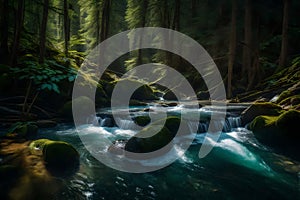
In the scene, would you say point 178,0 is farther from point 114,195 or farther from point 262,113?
point 114,195

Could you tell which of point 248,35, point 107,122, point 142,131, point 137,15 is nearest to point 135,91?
point 107,122

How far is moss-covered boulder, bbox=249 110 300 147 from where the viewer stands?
8.38 meters

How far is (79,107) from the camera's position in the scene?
12.9 meters

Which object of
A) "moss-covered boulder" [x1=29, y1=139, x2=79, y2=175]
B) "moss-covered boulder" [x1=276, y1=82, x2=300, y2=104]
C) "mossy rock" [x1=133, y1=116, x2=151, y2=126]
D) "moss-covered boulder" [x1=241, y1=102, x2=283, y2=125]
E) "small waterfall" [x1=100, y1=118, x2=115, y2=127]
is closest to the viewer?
"moss-covered boulder" [x1=29, y1=139, x2=79, y2=175]

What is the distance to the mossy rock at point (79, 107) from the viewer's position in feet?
40.7

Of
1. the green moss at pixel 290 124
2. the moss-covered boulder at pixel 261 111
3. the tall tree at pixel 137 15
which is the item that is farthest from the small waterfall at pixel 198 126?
the tall tree at pixel 137 15

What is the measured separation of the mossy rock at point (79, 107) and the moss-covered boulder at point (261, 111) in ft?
25.1

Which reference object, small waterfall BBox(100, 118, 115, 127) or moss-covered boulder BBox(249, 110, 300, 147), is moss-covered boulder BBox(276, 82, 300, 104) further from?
small waterfall BBox(100, 118, 115, 127)

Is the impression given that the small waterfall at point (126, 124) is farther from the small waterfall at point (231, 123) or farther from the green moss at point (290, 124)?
the green moss at point (290, 124)

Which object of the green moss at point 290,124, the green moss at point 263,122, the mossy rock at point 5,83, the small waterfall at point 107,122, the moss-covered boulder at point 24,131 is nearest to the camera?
the green moss at point 290,124

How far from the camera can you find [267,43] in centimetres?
1964

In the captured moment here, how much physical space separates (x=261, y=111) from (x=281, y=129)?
2.16 m

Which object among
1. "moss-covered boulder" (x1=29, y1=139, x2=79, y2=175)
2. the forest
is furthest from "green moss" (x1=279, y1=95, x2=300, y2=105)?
"moss-covered boulder" (x1=29, y1=139, x2=79, y2=175)

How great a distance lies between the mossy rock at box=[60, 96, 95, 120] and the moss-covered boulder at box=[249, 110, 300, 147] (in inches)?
327
